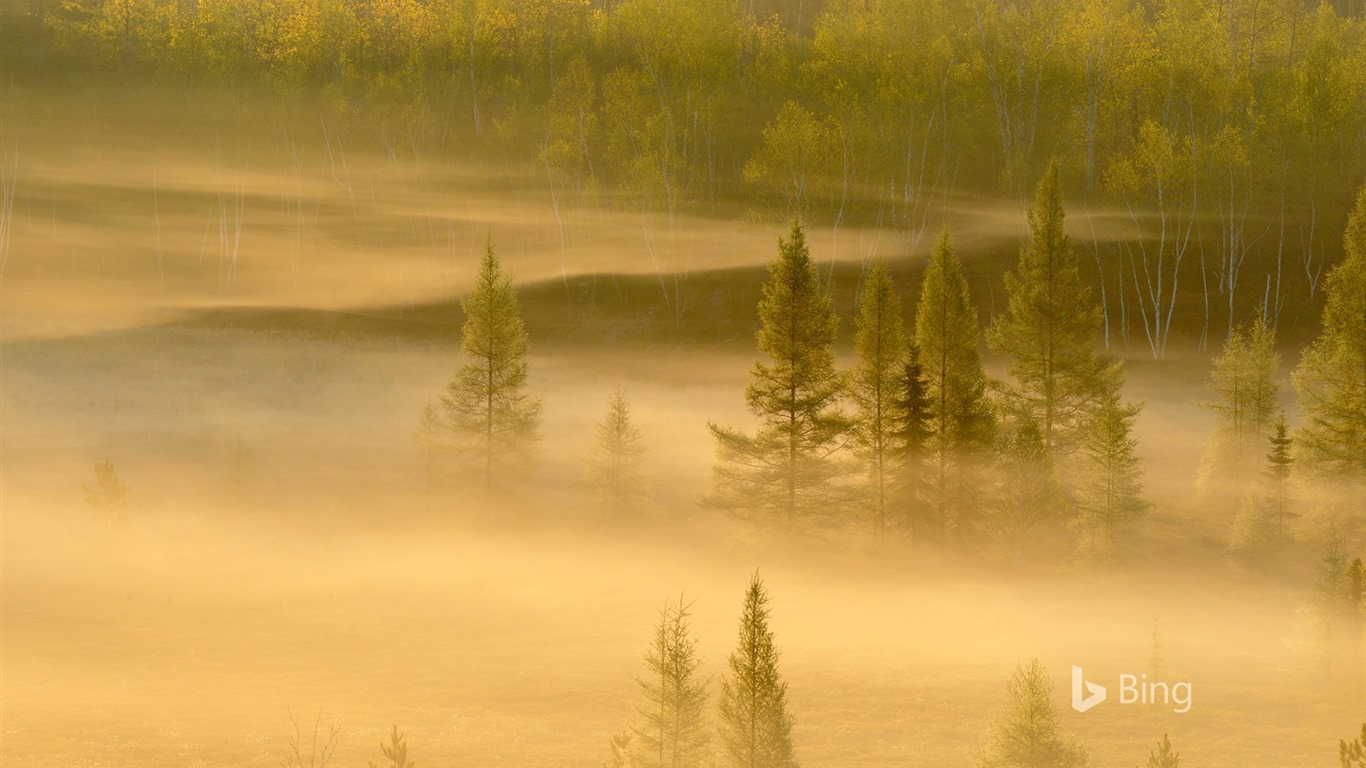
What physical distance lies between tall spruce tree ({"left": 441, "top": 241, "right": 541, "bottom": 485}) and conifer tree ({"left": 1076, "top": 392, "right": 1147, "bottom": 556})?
69.1ft

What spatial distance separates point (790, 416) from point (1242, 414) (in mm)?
18931

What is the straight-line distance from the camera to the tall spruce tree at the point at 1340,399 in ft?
146

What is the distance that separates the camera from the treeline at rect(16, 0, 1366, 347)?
3061 inches

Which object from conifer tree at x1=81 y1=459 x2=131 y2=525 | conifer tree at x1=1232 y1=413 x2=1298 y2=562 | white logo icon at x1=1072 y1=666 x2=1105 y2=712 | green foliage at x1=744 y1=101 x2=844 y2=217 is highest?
green foliage at x1=744 y1=101 x2=844 y2=217

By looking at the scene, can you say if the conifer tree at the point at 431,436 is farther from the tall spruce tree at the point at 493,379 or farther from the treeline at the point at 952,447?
the treeline at the point at 952,447

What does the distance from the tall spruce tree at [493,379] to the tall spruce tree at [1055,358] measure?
18.9 meters

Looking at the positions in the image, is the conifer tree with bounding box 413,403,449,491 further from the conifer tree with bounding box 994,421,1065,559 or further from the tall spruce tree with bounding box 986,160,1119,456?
the tall spruce tree with bounding box 986,160,1119,456

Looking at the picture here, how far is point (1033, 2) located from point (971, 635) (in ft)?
197

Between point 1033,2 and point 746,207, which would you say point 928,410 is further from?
point 1033,2

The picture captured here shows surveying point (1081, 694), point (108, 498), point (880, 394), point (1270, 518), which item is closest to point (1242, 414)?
point (1270, 518)

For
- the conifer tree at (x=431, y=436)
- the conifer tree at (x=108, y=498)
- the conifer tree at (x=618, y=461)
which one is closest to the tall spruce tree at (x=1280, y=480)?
the conifer tree at (x=618, y=461)

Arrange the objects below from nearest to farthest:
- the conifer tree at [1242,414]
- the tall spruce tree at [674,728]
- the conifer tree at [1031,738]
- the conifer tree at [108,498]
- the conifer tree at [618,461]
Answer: the conifer tree at [1031,738]
the tall spruce tree at [674,728]
the conifer tree at [618,461]
the conifer tree at [1242,414]
the conifer tree at [108,498]

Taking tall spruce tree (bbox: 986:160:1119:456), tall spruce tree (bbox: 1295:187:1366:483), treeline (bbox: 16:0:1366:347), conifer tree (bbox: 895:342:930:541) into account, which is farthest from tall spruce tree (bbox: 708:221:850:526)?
treeline (bbox: 16:0:1366:347)

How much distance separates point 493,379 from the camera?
5116 centimetres
